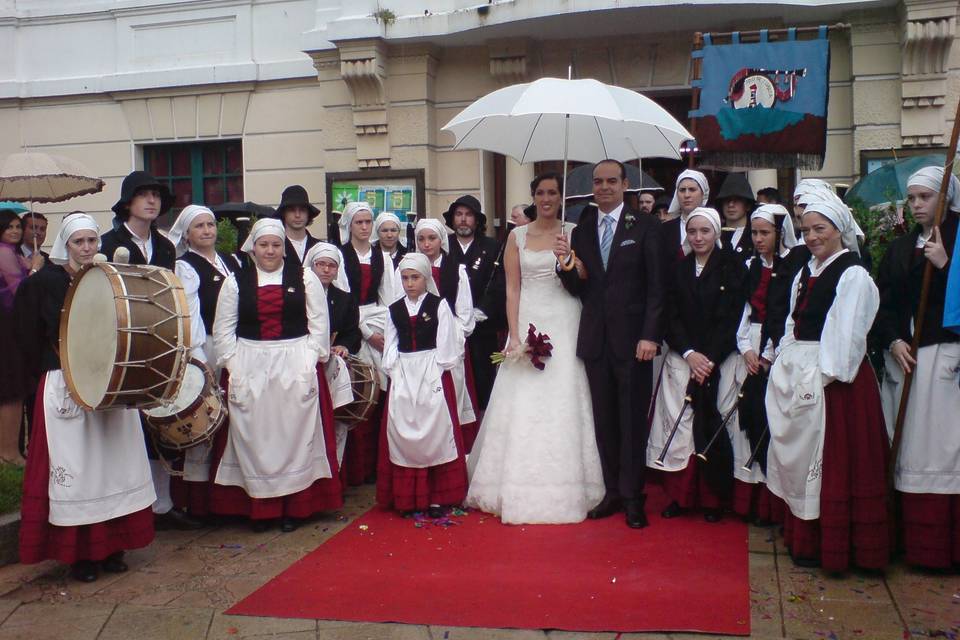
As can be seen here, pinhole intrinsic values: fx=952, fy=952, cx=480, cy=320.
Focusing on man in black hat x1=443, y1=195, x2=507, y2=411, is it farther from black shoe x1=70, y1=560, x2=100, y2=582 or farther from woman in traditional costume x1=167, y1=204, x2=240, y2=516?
black shoe x1=70, y1=560, x2=100, y2=582

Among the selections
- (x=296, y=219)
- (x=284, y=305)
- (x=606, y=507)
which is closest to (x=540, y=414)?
(x=606, y=507)

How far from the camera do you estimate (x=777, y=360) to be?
5.05 m

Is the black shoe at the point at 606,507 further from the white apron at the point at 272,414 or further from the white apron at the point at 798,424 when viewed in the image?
the white apron at the point at 272,414

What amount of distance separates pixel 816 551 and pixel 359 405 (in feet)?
9.87

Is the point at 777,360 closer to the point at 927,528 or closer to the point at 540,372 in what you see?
the point at 927,528

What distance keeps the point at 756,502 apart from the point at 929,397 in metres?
1.26

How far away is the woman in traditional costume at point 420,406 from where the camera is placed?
5988mm

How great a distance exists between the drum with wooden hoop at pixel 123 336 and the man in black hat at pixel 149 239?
0.95 meters

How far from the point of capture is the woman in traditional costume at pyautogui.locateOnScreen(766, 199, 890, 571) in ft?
15.3

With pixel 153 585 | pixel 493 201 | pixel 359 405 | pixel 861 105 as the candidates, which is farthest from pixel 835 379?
pixel 493 201

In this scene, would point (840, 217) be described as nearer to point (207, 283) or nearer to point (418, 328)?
point (418, 328)

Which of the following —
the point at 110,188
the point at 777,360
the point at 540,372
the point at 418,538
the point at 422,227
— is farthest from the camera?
the point at 110,188

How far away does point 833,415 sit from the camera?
4734 millimetres

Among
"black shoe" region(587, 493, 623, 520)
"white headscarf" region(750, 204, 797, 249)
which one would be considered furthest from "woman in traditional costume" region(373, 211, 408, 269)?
"white headscarf" region(750, 204, 797, 249)
